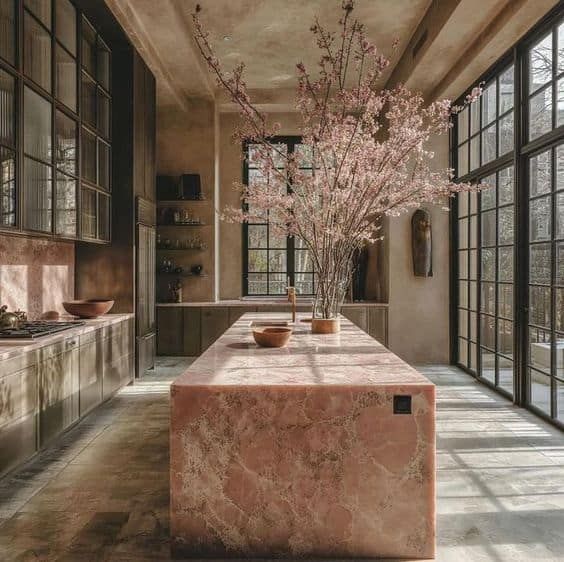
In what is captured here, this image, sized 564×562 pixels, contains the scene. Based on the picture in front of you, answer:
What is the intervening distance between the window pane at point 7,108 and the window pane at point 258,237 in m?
5.03

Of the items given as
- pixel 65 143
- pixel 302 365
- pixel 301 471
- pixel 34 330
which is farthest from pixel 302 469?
pixel 65 143

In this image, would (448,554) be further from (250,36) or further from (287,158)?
(250,36)

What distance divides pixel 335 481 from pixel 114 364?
11.4 ft

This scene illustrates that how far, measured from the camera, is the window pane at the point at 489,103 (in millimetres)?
5684

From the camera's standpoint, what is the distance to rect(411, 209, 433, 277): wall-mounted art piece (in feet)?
22.9

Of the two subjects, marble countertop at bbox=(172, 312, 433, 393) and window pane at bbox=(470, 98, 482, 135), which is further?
window pane at bbox=(470, 98, 482, 135)

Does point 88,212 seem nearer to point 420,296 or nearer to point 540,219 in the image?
point 540,219

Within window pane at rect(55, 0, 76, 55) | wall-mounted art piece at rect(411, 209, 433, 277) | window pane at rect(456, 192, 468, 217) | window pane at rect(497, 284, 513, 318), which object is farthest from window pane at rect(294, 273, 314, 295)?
window pane at rect(55, 0, 76, 55)

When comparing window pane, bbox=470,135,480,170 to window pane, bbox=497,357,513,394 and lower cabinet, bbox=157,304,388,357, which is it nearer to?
window pane, bbox=497,357,513,394

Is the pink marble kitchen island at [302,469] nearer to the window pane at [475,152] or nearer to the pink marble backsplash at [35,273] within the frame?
the pink marble backsplash at [35,273]

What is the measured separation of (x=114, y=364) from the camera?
16.9 feet

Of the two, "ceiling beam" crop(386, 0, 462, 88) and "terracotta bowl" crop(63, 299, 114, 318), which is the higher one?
"ceiling beam" crop(386, 0, 462, 88)

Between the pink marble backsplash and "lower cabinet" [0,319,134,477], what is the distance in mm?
670

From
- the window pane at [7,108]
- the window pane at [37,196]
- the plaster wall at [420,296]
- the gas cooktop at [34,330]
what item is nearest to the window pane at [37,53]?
the window pane at [7,108]
